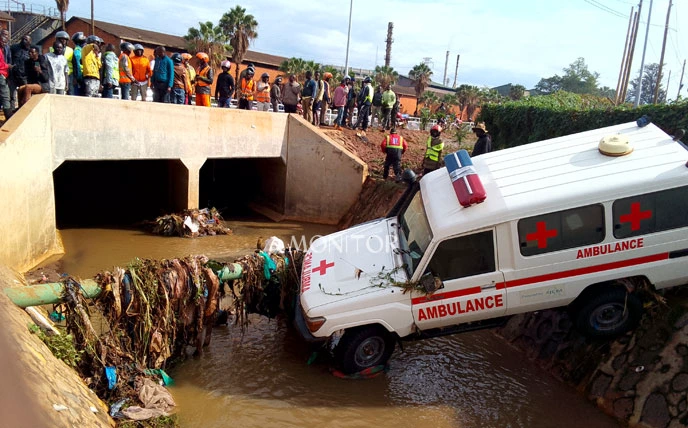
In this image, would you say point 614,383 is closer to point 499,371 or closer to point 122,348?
point 499,371

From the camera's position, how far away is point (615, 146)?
605 centimetres

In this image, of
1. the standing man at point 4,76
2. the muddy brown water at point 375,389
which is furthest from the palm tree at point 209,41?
the muddy brown water at point 375,389

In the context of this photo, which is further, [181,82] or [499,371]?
[181,82]

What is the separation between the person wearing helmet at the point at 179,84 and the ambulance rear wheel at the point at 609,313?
11582 millimetres

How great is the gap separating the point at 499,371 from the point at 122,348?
5.00 meters

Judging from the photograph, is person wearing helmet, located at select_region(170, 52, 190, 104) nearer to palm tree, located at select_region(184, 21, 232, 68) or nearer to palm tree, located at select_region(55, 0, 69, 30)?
palm tree, located at select_region(184, 21, 232, 68)

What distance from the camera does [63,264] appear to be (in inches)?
422

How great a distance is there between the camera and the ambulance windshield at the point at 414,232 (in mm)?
5936

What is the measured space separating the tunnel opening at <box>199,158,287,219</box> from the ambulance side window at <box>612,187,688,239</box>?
11821 mm

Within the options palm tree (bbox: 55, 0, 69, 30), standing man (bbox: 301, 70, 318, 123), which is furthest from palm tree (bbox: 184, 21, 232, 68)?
standing man (bbox: 301, 70, 318, 123)

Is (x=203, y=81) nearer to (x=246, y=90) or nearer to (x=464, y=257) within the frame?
(x=246, y=90)

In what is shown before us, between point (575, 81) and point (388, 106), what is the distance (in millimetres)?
75430

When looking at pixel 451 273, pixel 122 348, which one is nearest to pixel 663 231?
Result: pixel 451 273

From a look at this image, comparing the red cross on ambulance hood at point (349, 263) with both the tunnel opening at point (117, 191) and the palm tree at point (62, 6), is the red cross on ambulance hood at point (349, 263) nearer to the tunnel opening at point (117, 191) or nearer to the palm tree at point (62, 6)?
the tunnel opening at point (117, 191)
